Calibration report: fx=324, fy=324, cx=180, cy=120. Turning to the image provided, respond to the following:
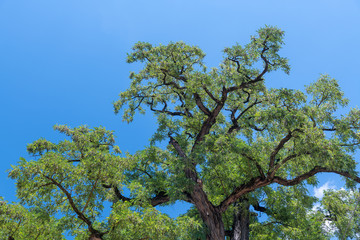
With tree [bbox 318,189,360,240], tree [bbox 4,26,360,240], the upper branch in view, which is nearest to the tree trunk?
tree [bbox 4,26,360,240]

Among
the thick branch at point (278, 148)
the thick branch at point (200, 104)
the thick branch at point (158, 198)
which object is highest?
the thick branch at point (200, 104)

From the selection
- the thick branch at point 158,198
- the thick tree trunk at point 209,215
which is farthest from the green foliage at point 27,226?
the thick tree trunk at point 209,215

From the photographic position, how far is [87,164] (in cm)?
891

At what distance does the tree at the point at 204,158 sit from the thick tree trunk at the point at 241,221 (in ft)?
A: 0.13

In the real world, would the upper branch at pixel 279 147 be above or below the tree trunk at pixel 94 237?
above

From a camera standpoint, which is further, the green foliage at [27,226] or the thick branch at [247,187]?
the thick branch at [247,187]

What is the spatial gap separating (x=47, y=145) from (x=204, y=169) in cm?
541

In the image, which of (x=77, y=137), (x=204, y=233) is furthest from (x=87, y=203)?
(x=204, y=233)

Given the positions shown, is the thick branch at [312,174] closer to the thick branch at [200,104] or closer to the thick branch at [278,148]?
the thick branch at [278,148]

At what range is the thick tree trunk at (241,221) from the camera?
12305 millimetres

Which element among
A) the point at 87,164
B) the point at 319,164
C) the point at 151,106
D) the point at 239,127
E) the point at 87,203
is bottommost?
the point at 87,203

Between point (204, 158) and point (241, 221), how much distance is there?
11.4ft

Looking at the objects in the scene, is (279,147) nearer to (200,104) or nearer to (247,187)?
(247,187)

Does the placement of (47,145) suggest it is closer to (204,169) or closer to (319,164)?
(204,169)
